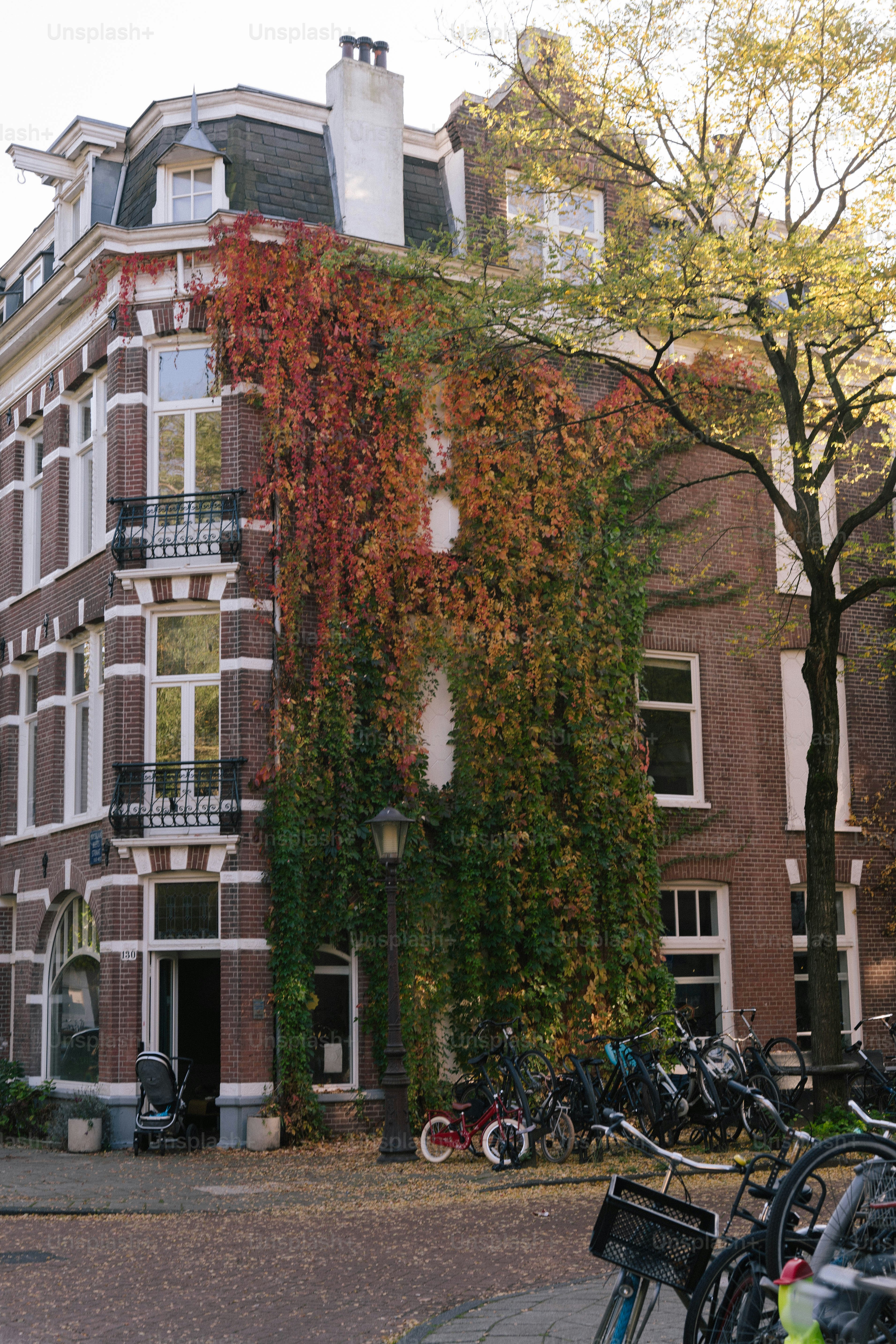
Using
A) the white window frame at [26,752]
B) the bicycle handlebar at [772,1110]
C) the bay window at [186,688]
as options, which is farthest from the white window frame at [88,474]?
the bicycle handlebar at [772,1110]

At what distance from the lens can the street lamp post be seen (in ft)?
47.2

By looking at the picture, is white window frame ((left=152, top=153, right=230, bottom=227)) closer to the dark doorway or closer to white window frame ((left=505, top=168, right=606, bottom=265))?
white window frame ((left=505, top=168, right=606, bottom=265))

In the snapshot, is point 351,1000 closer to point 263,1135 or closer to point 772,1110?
point 263,1135

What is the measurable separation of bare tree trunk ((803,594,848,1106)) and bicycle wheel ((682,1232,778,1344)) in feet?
33.5

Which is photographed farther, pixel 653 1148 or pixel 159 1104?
pixel 159 1104

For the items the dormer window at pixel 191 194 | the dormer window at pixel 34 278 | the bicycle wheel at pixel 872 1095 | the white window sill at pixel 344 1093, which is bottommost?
the bicycle wheel at pixel 872 1095

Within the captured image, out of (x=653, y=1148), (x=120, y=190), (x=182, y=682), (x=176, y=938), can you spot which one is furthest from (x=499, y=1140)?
(x=120, y=190)

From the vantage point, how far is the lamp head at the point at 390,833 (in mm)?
14742

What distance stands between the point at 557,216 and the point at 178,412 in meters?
6.43

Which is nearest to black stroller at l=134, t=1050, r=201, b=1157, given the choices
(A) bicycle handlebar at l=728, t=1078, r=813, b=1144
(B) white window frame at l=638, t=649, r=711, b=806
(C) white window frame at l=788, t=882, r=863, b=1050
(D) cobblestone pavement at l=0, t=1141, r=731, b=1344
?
(D) cobblestone pavement at l=0, t=1141, r=731, b=1344

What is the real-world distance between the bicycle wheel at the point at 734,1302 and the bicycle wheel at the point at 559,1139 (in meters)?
9.46

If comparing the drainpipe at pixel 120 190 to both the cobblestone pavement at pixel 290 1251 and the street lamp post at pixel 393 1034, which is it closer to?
the street lamp post at pixel 393 1034

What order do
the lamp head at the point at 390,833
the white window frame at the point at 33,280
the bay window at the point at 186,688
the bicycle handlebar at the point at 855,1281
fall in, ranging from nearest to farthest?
the bicycle handlebar at the point at 855,1281, the lamp head at the point at 390,833, the bay window at the point at 186,688, the white window frame at the point at 33,280

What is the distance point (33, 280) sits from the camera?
2330 cm
